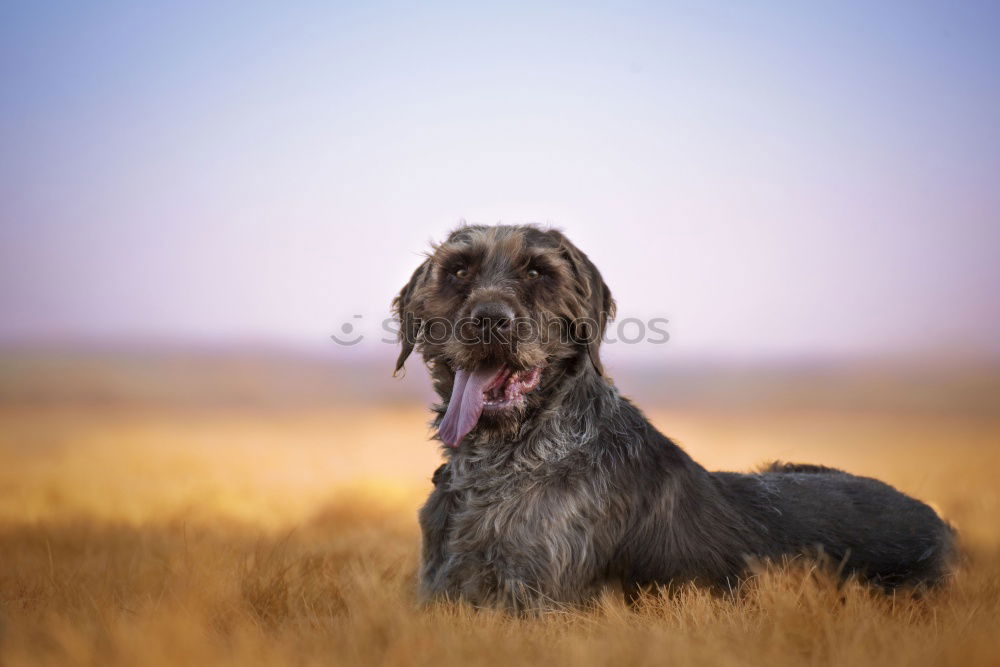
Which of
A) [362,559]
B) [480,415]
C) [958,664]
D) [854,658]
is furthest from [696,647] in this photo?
[362,559]

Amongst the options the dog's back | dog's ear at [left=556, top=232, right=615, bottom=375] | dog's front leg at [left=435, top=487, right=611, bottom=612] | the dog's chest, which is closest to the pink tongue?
the dog's chest

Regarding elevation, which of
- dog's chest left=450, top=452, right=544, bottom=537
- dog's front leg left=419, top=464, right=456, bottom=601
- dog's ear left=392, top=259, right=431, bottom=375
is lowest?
dog's front leg left=419, top=464, right=456, bottom=601

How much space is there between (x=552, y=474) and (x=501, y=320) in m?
1.09

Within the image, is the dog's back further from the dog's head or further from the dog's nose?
the dog's nose

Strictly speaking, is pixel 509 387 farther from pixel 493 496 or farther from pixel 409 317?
pixel 409 317

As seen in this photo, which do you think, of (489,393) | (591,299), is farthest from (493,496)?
(591,299)

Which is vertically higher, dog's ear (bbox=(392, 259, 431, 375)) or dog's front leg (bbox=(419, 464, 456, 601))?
dog's ear (bbox=(392, 259, 431, 375))

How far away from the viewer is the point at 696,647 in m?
4.48

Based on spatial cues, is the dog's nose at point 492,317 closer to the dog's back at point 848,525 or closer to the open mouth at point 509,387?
the open mouth at point 509,387

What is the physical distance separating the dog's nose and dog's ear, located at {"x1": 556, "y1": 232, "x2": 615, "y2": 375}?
66 cm

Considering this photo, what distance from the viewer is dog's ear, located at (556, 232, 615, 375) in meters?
6.27

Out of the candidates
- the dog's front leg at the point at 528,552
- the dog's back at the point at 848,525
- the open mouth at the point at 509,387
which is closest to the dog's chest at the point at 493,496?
the dog's front leg at the point at 528,552

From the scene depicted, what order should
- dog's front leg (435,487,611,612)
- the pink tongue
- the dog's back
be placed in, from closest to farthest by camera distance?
dog's front leg (435,487,611,612)
the pink tongue
the dog's back

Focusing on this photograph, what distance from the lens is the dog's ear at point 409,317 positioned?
675 cm
